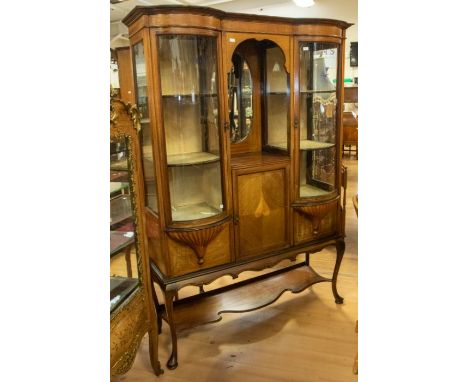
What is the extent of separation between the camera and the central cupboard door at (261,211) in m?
2.03

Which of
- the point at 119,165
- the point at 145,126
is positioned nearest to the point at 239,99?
the point at 145,126

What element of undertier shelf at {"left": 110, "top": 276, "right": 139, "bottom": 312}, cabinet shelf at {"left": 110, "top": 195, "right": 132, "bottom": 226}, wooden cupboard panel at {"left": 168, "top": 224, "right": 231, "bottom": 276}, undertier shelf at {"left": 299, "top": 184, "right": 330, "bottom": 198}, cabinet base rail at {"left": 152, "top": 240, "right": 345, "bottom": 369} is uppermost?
cabinet shelf at {"left": 110, "top": 195, "right": 132, "bottom": 226}

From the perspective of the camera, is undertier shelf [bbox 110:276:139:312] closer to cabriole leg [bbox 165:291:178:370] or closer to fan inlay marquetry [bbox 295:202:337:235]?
cabriole leg [bbox 165:291:178:370]

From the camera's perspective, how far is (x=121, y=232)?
143 cm

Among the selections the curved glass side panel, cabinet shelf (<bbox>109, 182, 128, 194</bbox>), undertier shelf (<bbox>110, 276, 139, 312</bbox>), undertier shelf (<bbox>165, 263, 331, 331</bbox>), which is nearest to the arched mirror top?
the curved glass side panel

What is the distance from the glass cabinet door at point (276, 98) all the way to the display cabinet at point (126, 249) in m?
0.96

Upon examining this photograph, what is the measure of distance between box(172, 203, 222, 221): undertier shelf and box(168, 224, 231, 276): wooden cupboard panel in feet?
0.35

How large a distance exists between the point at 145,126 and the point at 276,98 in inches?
30.7

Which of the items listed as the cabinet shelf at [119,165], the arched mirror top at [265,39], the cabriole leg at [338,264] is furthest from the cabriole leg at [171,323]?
the arched mirror top at [265,39]

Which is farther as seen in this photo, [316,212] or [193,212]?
[316,212]

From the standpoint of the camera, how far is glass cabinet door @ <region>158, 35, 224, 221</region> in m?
1.84

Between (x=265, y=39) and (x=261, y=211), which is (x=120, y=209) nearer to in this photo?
(x=261, y=211)
